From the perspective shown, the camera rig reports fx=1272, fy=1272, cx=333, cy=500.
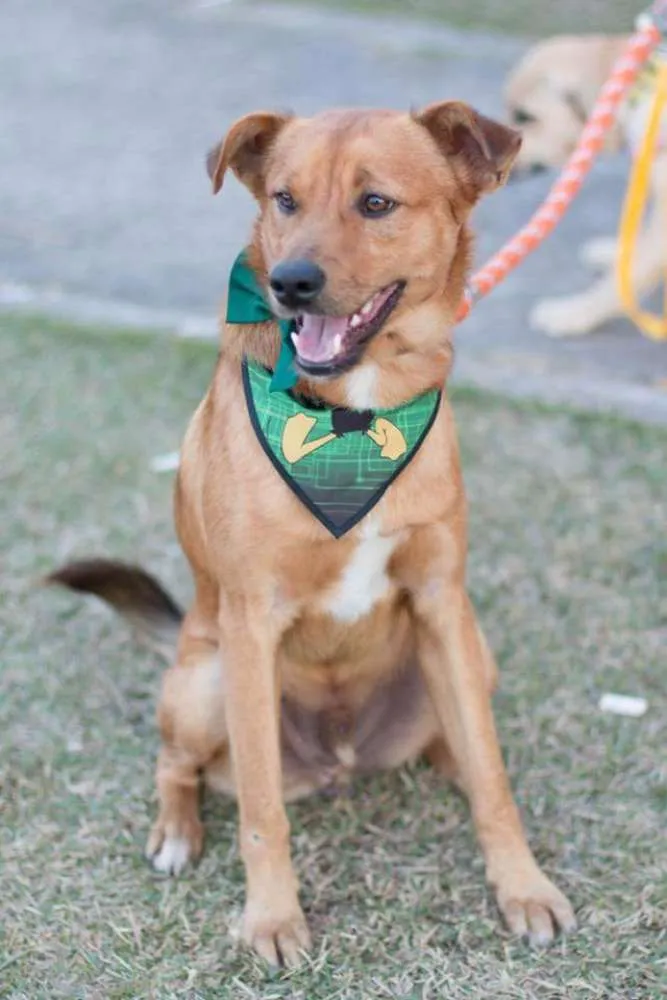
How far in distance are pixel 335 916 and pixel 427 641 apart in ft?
2.22

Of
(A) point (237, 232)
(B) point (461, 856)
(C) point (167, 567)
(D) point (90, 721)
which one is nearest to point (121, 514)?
(C) point (167, 567)

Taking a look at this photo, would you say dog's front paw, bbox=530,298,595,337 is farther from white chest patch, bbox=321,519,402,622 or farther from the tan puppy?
white chest patch, bbox=321,519,402,622

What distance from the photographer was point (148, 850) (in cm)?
315

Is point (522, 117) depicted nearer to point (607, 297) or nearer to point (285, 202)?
point (607, 297)

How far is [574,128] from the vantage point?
245 inches

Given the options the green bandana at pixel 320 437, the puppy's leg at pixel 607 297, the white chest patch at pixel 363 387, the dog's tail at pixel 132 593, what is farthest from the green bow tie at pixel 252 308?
the puppy's leg at pixel 607 297

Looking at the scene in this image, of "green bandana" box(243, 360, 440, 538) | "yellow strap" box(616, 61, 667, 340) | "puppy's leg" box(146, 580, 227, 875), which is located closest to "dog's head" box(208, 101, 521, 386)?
"green bandana" box(243, 360, 440, 538)

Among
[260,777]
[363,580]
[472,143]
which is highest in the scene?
[472,143]

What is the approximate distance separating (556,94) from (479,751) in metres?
4.15

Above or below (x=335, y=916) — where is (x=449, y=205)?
above

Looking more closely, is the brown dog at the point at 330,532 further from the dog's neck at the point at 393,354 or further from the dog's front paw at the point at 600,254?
the dog's front paw at the point at 600,254

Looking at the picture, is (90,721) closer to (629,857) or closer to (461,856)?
(461,856)

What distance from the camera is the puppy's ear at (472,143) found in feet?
8.51

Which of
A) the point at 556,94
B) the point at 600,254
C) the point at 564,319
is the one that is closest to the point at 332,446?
the point at 564,319
